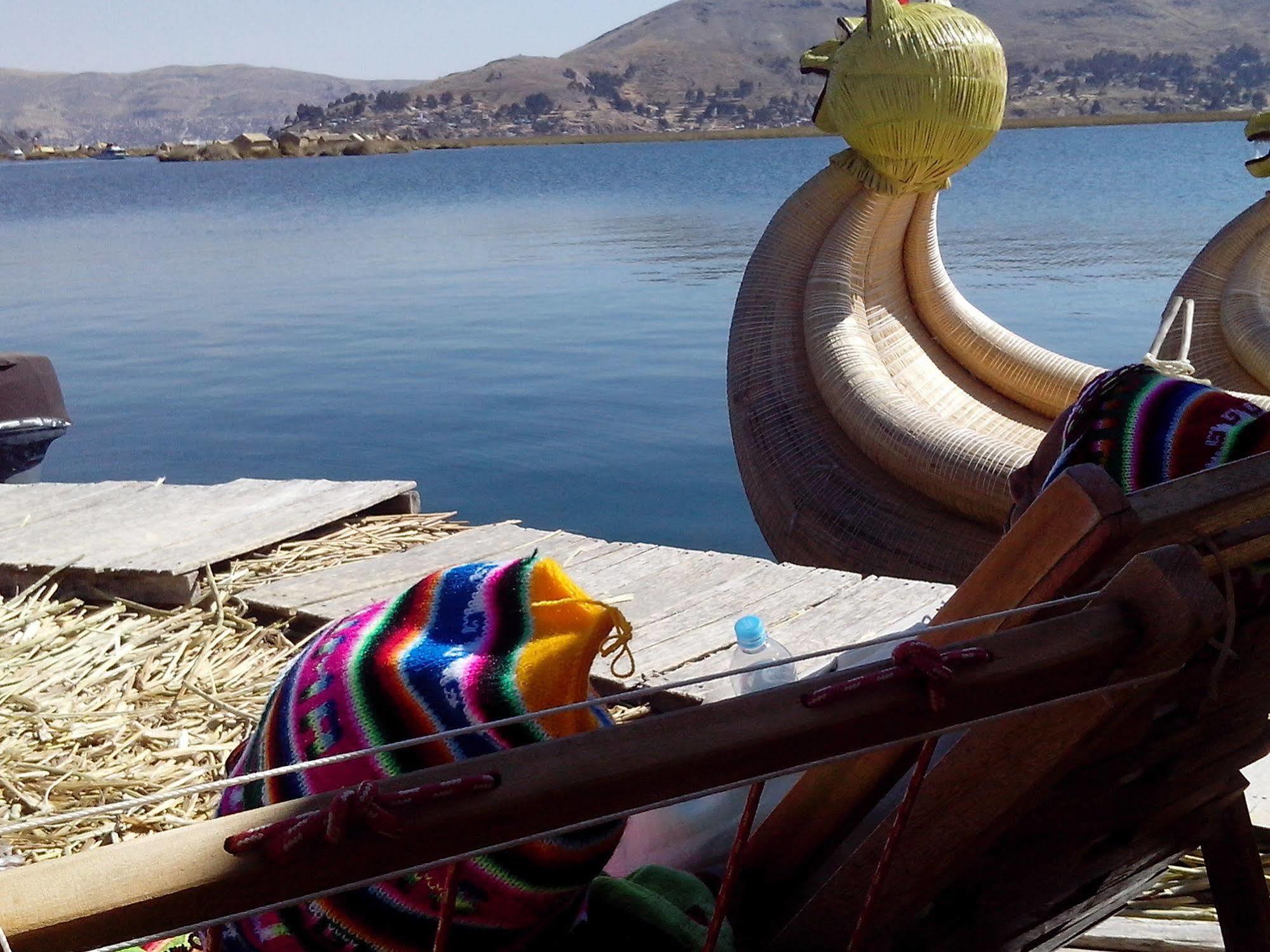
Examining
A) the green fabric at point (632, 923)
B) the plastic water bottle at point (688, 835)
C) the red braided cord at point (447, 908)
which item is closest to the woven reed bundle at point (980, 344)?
the plastic water bottle at point (688, 835)

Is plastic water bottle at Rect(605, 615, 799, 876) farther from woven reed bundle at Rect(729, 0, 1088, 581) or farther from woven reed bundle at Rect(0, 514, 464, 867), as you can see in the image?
woven reed bundle at Rect(729, 0, 1088, 581)

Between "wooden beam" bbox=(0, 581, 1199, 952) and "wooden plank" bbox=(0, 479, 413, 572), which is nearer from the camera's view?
"wooden beam" bbox=(0, 581, 1199, 952)

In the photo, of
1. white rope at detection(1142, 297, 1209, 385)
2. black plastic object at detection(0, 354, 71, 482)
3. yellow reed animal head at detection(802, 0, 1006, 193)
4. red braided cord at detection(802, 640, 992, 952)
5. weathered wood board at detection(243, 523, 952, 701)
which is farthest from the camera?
black plastic object at detection(0, 354, 71, 482)

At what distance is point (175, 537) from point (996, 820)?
3.47 meters

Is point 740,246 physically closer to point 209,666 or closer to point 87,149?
point 209,666

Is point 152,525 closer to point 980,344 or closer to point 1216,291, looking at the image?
point 980,344

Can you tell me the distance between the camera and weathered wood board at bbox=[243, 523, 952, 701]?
3.26 metres

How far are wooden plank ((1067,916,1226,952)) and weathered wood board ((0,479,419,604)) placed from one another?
2656 mm

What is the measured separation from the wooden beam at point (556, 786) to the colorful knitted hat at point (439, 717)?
455 mm

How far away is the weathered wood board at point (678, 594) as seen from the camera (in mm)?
3260

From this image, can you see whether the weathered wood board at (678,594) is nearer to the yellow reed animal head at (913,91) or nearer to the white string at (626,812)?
the white string at (626,812)

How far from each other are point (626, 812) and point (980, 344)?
4.78 metres

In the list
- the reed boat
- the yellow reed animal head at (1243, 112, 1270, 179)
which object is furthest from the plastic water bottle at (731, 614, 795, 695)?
the yellow reed animal head at (1243, 112, 1270, 179)

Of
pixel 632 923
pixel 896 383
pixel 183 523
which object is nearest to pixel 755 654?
pixel 632 923
